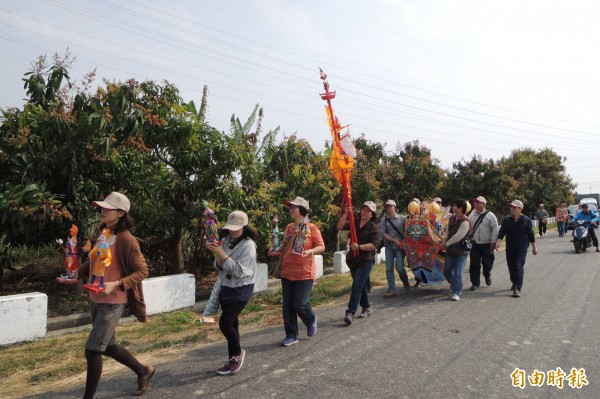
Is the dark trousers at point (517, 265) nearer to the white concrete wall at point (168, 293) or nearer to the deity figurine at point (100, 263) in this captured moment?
the white concrete wall at point (168, 293)

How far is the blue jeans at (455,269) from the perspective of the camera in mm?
7816

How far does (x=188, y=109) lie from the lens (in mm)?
8969

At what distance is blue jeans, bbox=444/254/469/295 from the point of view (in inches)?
308

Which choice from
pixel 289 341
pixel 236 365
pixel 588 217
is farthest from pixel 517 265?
pixel 588 217

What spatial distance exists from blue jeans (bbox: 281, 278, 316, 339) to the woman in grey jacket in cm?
93

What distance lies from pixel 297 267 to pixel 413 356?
1.59m

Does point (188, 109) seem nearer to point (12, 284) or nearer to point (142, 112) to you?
point (142, 112)

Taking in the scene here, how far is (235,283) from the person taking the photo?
439cm

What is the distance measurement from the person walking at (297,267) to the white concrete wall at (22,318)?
3.24m

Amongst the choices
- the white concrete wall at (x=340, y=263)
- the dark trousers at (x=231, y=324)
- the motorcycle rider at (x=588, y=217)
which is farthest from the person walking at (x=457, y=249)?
the motorcycle rider at (x=588, y=217)

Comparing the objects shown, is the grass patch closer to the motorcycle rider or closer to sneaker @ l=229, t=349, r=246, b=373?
sneaker @ l=229, t=349, r=246, b=373

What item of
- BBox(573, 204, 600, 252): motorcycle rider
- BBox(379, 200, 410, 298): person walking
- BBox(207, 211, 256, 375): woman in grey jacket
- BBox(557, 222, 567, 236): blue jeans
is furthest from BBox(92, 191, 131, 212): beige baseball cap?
BBox(557, 222, 567, 236): blue jeans

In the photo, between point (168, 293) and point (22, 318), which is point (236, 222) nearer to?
point (22, 318)

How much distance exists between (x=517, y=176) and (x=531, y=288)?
28258 millimetres
